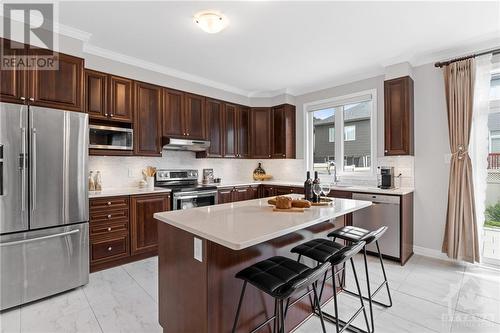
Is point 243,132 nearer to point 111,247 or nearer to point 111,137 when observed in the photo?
point 111,137

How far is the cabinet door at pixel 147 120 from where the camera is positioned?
12.0 feet

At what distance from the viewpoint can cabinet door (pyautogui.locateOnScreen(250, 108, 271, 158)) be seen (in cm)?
528

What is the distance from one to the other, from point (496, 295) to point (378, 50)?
3.05 metres

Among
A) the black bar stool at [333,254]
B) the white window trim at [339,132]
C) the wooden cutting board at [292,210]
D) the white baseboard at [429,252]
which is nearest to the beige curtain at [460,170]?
the white baseboard at [429,252]

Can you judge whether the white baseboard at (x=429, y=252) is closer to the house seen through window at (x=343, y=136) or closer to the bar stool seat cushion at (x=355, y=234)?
the house seen through window at (x=343, y=136)

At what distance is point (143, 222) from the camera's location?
11.2 ft

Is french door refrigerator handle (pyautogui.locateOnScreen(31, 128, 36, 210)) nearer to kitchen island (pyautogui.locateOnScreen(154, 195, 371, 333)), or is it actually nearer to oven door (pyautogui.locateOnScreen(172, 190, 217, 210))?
kitchen island (pyautogui.locateOnScreen(154, 195, 371, 333))

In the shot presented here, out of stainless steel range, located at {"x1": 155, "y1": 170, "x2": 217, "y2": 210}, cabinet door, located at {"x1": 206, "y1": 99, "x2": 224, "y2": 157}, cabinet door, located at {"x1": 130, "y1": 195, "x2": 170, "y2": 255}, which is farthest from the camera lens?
cabinet door, located at {"x1": 206, "y1": 99, "x2": 224, "y2": 157}

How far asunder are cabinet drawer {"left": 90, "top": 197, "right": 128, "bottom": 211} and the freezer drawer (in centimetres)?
32

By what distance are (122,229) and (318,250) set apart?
254 cm

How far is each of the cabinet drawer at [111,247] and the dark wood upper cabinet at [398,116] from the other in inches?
153

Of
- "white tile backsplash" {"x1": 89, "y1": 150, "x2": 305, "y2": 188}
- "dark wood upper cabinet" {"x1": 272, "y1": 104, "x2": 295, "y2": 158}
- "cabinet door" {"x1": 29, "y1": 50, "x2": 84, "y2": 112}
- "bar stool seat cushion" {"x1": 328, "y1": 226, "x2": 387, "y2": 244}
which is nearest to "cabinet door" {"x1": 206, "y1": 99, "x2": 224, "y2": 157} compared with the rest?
"white tile backsplash" {"x1": 89, "y1": 150, "x2": 305, "y2": 188}

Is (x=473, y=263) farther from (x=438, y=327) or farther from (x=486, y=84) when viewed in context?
(x=486, y=84)

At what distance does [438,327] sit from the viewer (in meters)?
2.00
